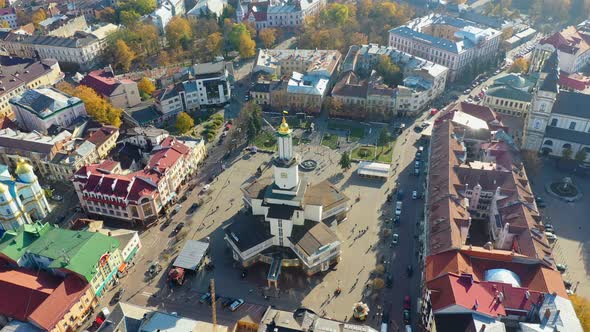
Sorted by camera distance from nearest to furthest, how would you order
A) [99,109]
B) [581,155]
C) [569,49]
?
[581,155]
[99,109]
[569,49]

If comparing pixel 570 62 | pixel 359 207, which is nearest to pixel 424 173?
pixel 359 207

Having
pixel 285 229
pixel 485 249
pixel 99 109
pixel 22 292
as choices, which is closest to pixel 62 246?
pixel 22 292

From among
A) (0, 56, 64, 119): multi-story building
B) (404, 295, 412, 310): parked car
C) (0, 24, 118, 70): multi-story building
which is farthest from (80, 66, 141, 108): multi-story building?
(404, 295, 412, 310): parked car

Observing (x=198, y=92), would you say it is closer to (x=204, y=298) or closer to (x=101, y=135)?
(x=101, y=135)

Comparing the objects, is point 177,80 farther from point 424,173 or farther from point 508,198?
point 508,198

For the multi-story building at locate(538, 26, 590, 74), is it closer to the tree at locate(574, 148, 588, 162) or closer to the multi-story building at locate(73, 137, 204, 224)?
the tree at locate(574, 148, 588, 162)
